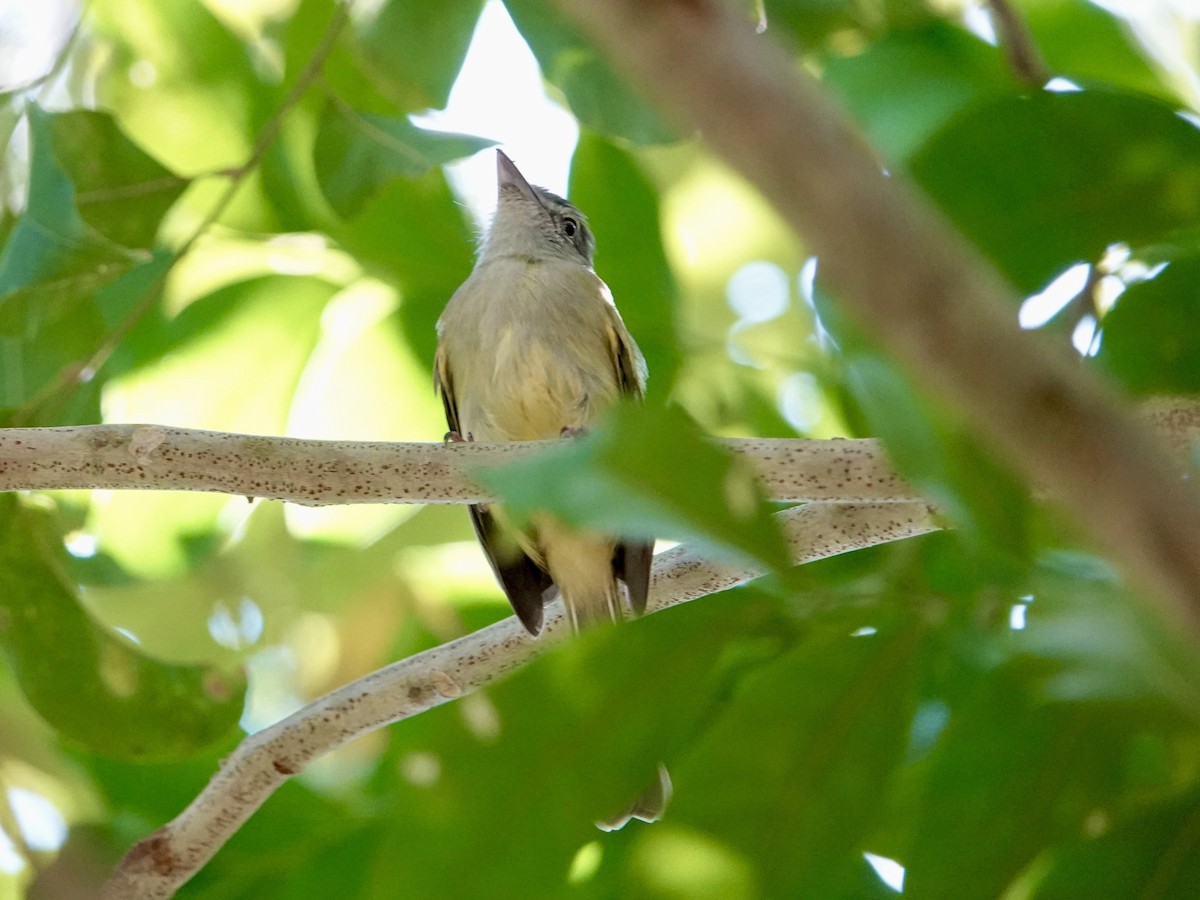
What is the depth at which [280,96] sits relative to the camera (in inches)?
134

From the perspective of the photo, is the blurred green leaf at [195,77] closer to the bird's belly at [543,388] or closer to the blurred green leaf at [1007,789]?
the bird's belly at [543,388]

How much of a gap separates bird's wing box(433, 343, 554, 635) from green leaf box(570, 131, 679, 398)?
0.65 m

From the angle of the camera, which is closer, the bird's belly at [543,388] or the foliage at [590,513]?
the foliage at [590,513]

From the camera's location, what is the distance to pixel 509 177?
5.97 metres

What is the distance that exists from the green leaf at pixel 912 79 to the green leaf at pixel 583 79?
46 centimetres

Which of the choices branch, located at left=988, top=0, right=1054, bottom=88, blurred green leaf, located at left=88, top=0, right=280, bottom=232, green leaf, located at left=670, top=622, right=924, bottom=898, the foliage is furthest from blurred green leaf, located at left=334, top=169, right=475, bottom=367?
green leaf, located at left=670, top=622, right=924, bottom=898

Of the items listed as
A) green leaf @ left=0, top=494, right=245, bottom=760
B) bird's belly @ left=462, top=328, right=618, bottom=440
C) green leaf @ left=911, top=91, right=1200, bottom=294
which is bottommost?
bird's belly @ left=462, top=328, right=618, bottom=440

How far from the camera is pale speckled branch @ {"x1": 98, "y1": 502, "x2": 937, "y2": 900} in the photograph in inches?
107

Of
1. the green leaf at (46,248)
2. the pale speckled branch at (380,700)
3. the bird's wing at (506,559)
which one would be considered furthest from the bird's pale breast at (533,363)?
the green leaf at (46,248)

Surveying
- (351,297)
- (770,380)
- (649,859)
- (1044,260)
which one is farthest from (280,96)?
(649,859)

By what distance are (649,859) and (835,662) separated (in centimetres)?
23

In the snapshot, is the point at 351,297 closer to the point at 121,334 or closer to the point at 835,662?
the point at 121,334

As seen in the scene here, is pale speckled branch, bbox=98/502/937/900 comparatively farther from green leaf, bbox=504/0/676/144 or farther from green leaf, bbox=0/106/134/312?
green leaf, bbox=0/106/134/312

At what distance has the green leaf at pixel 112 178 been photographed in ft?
9.34
